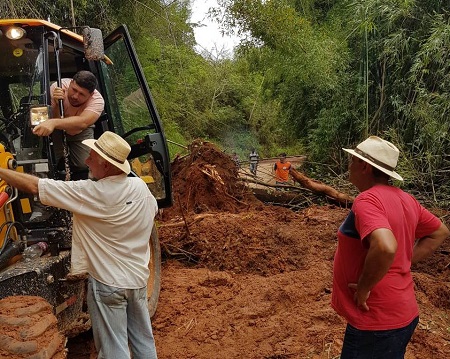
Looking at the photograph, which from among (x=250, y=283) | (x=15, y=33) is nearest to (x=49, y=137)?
(x=15, y=33)

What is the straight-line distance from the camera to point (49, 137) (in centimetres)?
351

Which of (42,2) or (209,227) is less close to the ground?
(42,2)

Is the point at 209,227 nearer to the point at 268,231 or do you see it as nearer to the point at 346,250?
the point at 268,231

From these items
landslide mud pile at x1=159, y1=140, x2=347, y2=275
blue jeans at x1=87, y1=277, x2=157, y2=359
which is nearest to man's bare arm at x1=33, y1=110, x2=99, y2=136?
blue jeans at x1=87, y1=277, x2=157, y2=359

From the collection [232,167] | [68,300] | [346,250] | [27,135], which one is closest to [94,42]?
[27,135]

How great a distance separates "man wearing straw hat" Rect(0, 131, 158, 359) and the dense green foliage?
6.14 m

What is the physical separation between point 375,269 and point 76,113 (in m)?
2.73

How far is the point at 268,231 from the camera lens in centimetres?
674

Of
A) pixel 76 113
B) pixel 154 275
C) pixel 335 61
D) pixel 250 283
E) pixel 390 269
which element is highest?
pixel 335 61

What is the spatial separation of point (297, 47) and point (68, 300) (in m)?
12.6

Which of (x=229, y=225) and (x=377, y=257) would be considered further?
(x=229, y=225)

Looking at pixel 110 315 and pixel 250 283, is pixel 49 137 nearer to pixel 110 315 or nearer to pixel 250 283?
pixel 110 315

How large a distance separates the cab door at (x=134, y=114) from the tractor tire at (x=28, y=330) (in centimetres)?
211

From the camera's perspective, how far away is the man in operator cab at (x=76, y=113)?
12.0 feet
